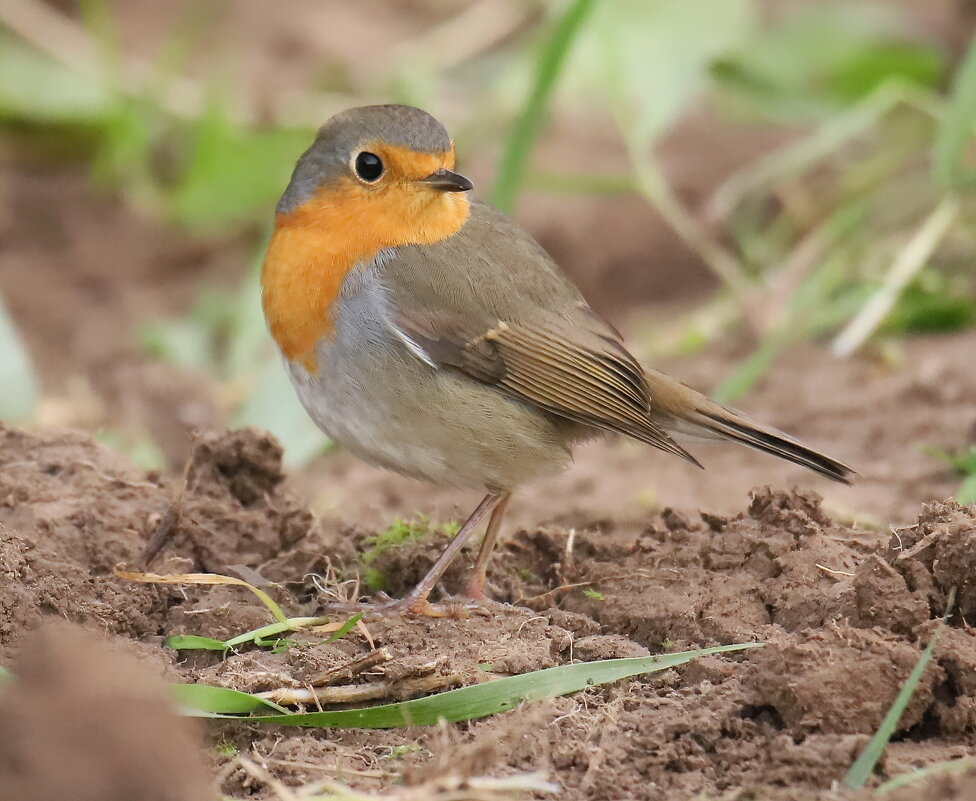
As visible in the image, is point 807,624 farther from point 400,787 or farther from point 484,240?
point 484,240

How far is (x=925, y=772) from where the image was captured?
241cm

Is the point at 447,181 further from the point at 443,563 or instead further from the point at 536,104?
the point at 536,104

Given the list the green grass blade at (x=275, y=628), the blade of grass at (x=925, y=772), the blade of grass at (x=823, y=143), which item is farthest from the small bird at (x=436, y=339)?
the blade of grass at (x=823, y=143)

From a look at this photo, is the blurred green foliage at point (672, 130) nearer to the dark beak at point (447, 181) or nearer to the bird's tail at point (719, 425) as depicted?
the bird's tail at point (719, 425)

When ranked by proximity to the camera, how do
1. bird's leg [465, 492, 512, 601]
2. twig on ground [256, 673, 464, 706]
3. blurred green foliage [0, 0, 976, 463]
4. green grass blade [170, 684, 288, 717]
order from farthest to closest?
blurred green foliage [0, 0, 976, 463] < bird's leg [465, 492, 512, 601] < twig on ground [256, 673, 464, 706] < green grass blade [170, 684, 288, 717]

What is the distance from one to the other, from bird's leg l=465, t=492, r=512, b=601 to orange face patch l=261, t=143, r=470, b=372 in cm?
67

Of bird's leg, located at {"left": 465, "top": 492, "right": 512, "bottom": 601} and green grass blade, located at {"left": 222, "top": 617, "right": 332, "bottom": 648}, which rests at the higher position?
bird's leg, located at {"left": 465, "top": 492, "right": 512, "bottom": 601}

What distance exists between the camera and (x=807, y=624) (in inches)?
120

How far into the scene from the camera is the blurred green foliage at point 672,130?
582 centimetres

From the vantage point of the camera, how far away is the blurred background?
5.20 meters

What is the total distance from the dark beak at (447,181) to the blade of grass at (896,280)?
247 centimetres

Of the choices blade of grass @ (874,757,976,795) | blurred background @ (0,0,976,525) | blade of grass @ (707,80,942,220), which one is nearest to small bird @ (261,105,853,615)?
blurred background @ (0,0,976,525)

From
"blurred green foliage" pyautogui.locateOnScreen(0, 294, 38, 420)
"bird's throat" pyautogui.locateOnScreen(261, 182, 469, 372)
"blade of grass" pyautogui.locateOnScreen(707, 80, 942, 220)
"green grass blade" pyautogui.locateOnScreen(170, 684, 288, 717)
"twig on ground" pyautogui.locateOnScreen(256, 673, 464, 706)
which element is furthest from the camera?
"blade of grass" pyautogui.locateOnScreen(707, 80, 942, 220)

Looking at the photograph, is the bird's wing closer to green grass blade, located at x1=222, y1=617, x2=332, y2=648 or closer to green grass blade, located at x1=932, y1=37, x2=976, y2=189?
green grass blade, located at x1=222, y1=617, x2=332, y2=648
